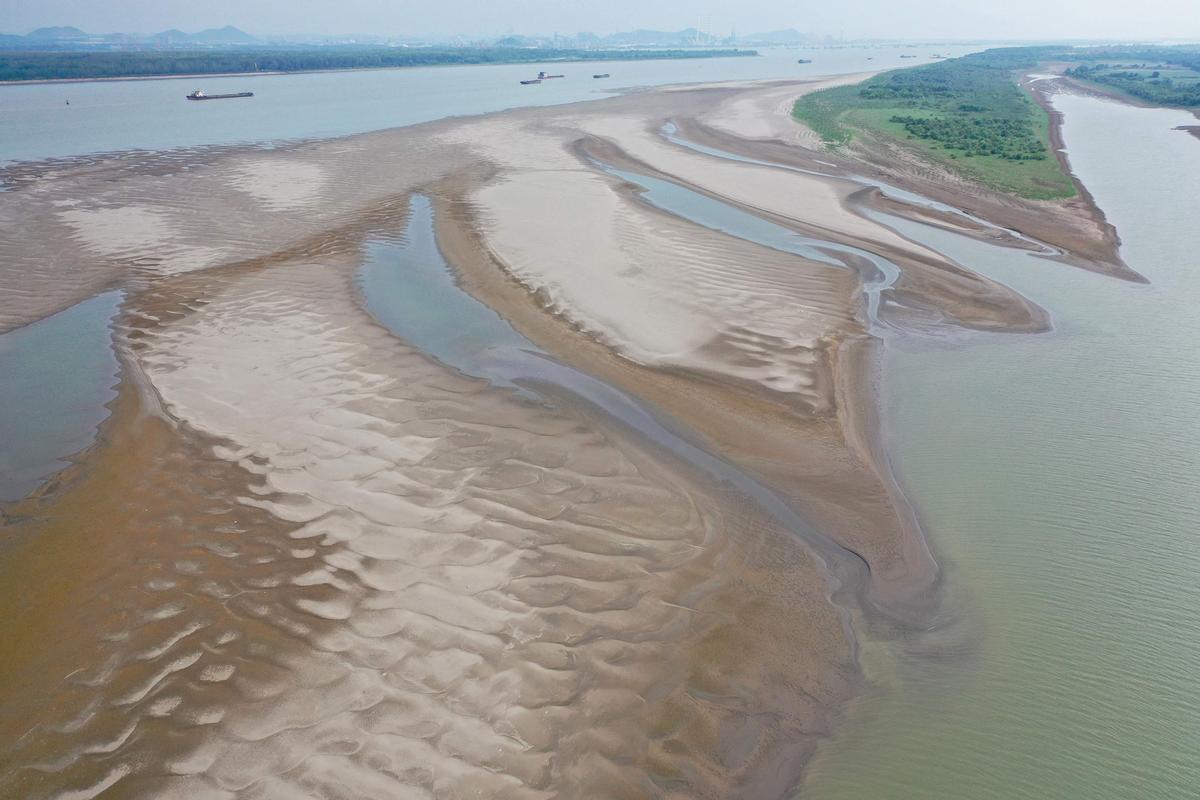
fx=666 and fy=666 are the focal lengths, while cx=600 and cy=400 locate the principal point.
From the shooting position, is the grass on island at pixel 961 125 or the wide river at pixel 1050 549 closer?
the wide river at pixel 1050 549

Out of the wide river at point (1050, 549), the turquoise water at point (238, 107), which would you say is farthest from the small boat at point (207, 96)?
the wide river at point (1050, 549)

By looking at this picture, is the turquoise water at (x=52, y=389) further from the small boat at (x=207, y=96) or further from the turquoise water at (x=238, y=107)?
the small boat at (x=207, y=96)

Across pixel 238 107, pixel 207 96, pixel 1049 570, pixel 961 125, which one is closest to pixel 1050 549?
pixel 1049 570

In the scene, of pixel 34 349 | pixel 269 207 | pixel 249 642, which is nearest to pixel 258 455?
pixel 249 642

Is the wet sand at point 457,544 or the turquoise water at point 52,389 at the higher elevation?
the turquoise water at point 52,389

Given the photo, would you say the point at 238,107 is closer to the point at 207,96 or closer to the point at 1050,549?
the point at 207,96

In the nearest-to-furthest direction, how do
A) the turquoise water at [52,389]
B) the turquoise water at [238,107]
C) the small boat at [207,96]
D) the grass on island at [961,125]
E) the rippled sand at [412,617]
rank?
1. the rippled sand at [412,617]
2. the turquoise water at [52,389]
3. the grass on island at [961,125]
4. the turquoise water at [238,107]
5. the small boat at [207,96]

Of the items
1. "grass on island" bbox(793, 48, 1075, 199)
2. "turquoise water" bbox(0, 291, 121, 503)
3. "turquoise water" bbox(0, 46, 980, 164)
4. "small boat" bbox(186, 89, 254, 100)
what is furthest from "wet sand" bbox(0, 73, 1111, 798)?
"small boat" bbox(186, 89, 254, 100)

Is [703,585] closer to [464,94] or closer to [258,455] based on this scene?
[258,455]
